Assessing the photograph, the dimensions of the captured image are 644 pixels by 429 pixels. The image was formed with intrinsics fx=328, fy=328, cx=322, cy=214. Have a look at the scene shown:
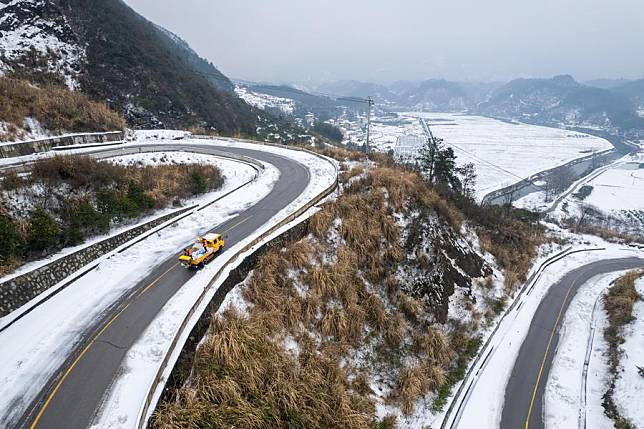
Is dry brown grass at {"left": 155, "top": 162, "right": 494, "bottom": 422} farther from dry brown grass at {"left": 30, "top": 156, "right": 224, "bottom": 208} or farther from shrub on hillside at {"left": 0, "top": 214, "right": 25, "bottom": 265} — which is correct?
dry brown grass at {"left": 30, "top": 156, "right": 224, "bottom": 208}

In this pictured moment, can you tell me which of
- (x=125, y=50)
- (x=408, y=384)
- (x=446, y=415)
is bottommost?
(x=446, y=415)

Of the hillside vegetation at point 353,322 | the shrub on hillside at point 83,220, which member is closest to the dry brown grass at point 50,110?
the shrub on hillside at point 83,220

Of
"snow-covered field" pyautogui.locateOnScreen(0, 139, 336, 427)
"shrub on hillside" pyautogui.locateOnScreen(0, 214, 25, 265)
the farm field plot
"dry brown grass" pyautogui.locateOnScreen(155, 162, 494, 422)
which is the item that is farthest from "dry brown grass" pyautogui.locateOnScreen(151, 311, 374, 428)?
the farm field plot

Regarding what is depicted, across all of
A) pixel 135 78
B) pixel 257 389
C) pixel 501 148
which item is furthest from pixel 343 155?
pixel 501 148

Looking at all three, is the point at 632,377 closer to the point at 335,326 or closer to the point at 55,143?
the point at 335,326

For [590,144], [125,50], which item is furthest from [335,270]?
[590,144]

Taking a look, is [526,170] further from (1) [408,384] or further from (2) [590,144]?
(1) [408,384]
